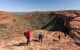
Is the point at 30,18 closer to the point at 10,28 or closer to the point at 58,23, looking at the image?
the point at 58,23

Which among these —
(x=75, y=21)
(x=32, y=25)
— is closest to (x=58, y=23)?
(x=32, y=25)

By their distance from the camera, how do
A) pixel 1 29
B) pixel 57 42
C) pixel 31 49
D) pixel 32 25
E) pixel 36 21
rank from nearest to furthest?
pixel 31 49 → pixel 57 42 → pixel 1 29 → pixel 32 25 → pixel 36 21

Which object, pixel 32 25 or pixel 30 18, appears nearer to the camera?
pixel 32 25

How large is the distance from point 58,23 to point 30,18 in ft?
23.1

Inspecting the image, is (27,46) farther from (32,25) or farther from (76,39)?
(32,25)

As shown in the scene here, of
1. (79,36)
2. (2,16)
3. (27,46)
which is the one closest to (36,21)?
(2,16)

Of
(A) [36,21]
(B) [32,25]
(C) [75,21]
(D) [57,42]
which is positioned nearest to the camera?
(D) [57,42]

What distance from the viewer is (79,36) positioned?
18.6 metres

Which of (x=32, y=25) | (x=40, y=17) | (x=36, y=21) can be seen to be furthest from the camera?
(x=40, y=17)

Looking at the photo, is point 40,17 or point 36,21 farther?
point 40,17

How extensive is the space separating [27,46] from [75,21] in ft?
31.0

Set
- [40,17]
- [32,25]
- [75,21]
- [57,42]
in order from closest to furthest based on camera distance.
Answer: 1. [57,42]
2. [75,21]
3. [32,25]
4. [40,17]

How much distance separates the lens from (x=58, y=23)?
3134cm

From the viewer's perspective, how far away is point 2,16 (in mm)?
28688
